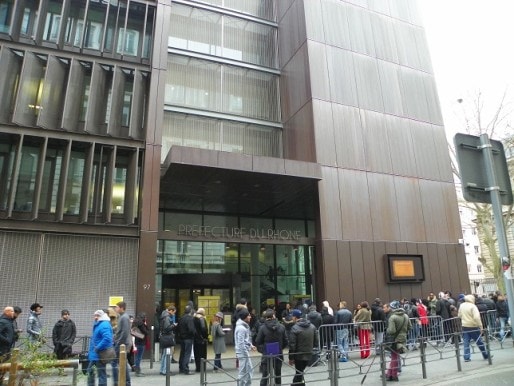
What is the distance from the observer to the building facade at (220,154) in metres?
15.6

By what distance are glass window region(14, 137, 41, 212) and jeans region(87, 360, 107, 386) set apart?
30.0ft

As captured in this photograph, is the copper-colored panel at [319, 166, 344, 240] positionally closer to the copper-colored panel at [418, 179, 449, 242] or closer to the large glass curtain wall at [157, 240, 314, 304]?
the large glass curtain wall at [157, 240, 314, 304]

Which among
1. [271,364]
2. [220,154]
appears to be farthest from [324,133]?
[271,364]

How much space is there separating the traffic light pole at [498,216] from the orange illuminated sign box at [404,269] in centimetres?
1548

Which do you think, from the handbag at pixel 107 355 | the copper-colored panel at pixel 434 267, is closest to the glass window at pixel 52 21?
the handbag at pixel 107 355

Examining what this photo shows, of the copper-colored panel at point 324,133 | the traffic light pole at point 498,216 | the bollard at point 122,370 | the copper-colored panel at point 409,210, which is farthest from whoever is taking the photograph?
the copper-colored panel at point 409,210

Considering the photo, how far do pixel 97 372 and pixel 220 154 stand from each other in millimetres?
9959

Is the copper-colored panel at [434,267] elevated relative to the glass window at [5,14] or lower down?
lower down

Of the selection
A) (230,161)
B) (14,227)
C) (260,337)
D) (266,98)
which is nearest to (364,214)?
(230,161)

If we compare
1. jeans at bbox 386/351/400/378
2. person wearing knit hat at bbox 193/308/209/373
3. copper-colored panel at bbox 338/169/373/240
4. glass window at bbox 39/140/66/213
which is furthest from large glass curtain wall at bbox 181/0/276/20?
jeans at bbox 386/351/400/378

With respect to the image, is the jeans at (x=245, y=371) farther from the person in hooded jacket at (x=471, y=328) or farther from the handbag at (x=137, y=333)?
the person in hooded jacket at (x=471, y=328)

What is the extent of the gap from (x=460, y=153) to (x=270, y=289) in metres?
19.9

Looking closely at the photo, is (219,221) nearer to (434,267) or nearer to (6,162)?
(6,162)

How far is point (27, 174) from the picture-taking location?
15945mm
